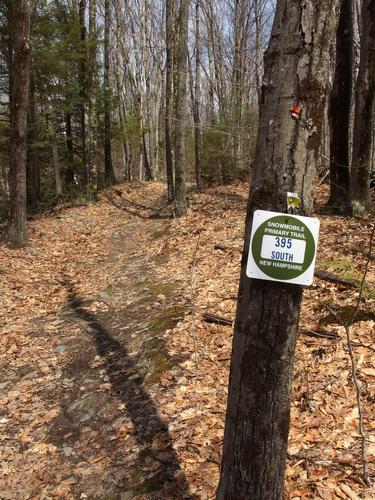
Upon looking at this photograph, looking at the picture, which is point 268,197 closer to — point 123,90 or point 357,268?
point 357,268

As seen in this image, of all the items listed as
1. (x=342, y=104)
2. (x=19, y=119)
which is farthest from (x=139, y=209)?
(x=342, y=104)

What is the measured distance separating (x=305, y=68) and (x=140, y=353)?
407 cm

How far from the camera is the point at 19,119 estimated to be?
10016 mm

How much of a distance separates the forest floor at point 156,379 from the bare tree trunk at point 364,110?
72 cm

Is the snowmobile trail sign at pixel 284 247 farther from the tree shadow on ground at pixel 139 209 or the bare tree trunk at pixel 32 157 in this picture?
the bare tree trunk at pixel 32 157

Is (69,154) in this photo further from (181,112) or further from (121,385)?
(121,385)

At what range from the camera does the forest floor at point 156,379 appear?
3170 millimetres

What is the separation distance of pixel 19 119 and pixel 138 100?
58.6 feet

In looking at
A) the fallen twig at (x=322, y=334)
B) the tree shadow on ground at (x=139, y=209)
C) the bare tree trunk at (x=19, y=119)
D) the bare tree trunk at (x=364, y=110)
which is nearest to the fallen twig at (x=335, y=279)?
the fallen twig at (x=322, y=334)

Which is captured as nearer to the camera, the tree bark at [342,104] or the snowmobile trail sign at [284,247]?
the snowmobile trail sign at [284,247]

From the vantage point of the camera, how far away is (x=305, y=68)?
1.71m

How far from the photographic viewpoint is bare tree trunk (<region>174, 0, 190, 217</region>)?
11.2 metres

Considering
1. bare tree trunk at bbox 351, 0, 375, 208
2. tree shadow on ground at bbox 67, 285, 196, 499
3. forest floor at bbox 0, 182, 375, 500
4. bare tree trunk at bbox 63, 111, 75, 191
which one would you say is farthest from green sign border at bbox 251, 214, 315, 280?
bare tree trunk at bbox 63, 111, 75, 191

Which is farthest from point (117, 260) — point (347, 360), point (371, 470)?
point (371, 470)
